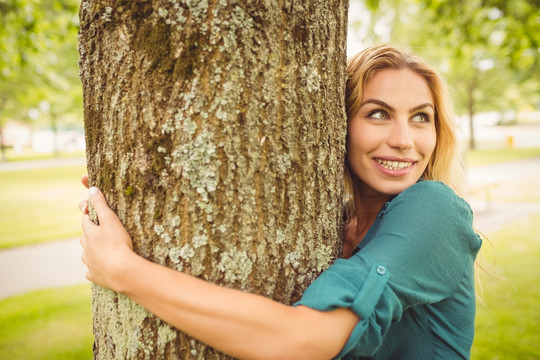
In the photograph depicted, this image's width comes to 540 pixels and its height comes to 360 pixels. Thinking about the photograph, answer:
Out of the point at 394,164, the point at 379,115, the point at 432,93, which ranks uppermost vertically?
the point at 432,93

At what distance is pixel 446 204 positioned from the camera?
4.27ft

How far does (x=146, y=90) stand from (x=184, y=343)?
0.84 metres

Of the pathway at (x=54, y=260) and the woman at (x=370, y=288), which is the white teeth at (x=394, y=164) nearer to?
the woman at (x=370, y=288)

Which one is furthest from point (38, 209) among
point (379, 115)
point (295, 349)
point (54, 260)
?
point (295, 349)

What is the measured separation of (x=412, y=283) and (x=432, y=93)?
45.3 inches

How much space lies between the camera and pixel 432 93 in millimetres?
1927

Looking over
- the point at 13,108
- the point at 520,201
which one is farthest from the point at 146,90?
the point at 13,108

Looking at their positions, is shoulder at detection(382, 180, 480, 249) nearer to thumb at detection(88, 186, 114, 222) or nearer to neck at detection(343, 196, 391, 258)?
neck at detection(343, 196, 391, 258)

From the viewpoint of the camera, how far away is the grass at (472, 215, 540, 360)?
13.6 ft

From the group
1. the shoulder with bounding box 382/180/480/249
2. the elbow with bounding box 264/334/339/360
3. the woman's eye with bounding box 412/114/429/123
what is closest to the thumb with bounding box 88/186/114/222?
the elbow with bounding box 264/334/339/360

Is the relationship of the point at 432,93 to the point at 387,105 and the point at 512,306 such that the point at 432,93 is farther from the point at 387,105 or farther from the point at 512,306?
the point at 512,306

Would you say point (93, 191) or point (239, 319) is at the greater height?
point (93, 191)

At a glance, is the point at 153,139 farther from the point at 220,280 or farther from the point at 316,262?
the point at 316,262

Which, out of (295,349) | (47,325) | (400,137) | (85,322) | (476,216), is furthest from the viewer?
(476,216)
